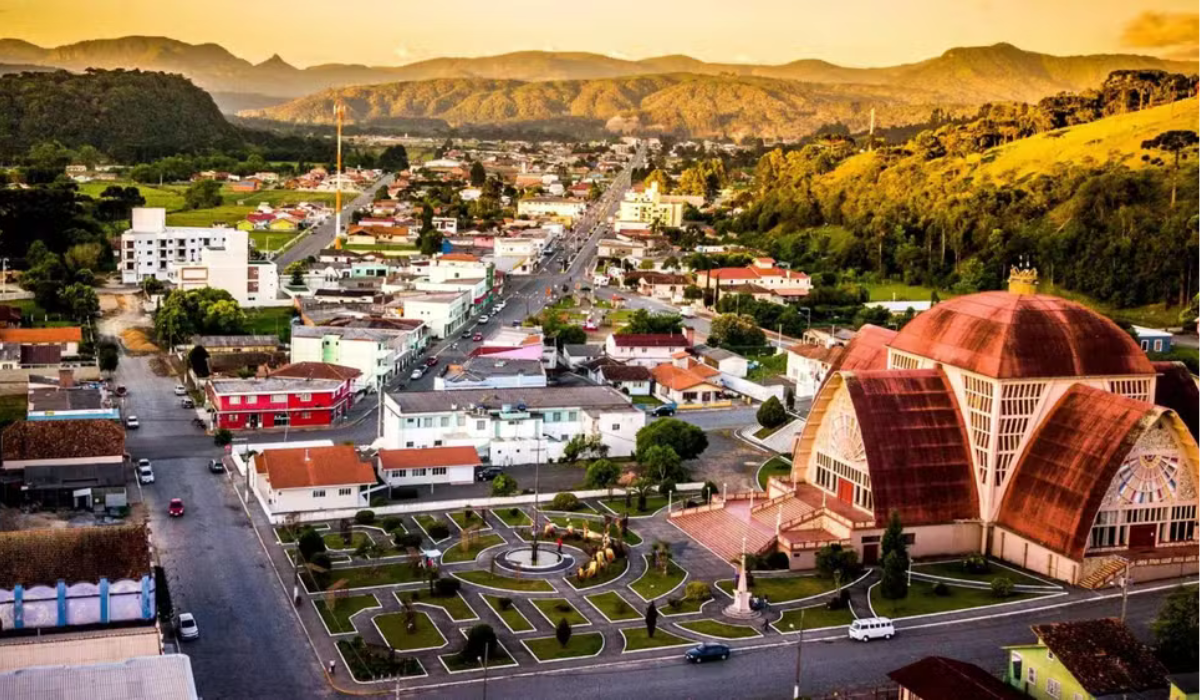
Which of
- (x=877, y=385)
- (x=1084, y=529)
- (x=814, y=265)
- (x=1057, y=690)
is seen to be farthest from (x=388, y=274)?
(x=1057, y=690)

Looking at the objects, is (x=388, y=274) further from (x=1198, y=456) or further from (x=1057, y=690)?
(x=1057, y=690)

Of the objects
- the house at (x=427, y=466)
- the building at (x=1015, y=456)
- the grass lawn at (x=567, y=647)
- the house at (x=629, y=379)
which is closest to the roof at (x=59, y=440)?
the house at (x=427, y=466)

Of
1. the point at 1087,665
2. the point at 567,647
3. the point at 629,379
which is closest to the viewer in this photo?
the point at 1087,665

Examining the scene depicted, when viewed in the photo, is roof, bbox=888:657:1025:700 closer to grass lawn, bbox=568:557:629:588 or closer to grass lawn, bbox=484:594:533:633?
grass lawn, bbox=484:594:533:633

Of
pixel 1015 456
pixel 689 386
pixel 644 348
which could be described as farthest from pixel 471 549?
pixel 644 348

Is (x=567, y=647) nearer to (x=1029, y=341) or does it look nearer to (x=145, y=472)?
(x=1029, y=341)
